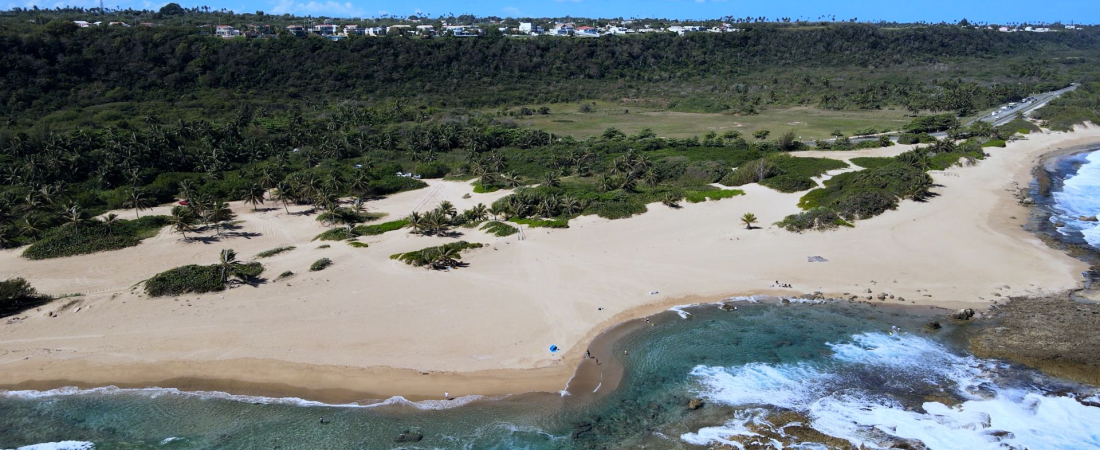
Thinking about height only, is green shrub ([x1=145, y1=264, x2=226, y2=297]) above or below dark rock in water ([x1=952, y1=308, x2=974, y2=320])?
below

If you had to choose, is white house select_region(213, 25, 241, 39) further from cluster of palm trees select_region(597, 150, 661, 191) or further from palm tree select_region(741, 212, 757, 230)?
palm tree select_region(741, 212, 757, 230)

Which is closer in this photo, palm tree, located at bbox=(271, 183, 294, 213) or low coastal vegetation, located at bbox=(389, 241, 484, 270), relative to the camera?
low coastal vegetation, located at bbox=(389, 241, 484, 270)

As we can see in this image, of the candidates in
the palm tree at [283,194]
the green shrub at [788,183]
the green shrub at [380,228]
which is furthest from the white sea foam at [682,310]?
the palm tree at [283,194]

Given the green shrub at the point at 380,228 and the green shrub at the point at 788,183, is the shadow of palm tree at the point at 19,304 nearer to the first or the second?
the green shrub at the point at 380,228

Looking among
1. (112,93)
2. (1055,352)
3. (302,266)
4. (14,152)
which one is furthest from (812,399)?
(112,93)

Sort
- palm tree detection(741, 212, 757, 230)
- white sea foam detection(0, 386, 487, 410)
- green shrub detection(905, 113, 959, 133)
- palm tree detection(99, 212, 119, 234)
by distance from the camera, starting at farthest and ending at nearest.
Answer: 1. green shrub detection(905, 113, 959, 133)
2. palm tree detection(741, 212, 757, 230)
3. palm tree detection(99, 212, 119, 234)
4. white sea foam detection(0, 386, 487, 410)

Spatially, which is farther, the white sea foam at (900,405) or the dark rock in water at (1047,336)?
the dark rock in water at (1047,336)

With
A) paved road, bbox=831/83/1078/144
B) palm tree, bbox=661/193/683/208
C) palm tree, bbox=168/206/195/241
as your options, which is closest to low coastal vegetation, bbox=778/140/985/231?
palm tree, bbox=661/193/683/208
